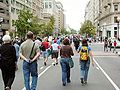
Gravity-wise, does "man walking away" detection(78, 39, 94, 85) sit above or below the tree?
below

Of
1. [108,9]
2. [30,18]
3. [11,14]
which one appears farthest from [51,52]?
[108,9]

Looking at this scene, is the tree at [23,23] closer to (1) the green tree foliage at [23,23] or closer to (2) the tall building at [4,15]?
(1) the green tree foliage at [23,23]

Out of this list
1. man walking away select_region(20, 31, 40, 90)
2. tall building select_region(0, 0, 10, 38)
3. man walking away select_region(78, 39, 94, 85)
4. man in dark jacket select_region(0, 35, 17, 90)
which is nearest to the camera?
man walking away select_region(20, 31, 40, 90)

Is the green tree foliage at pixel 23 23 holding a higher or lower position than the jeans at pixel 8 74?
higher

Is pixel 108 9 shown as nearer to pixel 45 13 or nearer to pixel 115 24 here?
pixel 115 24

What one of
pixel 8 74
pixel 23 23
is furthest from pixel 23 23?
pixel 8 74

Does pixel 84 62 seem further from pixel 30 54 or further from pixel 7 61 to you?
pixel 7 61

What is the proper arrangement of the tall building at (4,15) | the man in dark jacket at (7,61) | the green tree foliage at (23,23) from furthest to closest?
1. the tall building at (4,15)
2. the green tree foliage at (23,23)
3. the man in dark jacket at (7,61)

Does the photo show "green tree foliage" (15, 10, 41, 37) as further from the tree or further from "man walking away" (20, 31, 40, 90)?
"man walking away" (20, 31, 40, 90)

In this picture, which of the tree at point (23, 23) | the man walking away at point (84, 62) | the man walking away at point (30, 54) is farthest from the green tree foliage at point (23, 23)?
the man walking away at point (30, 54)

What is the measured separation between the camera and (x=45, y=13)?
7156 inches

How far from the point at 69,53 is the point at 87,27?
128713mm

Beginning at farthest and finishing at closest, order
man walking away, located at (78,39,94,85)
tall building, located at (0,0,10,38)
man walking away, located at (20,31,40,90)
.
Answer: tall building, located at (0,0,10,38), man walking away, located at (78,39,94,85), man walking away, located at (20,31,40,90)

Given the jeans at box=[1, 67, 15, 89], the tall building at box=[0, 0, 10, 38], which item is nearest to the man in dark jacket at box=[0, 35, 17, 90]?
the jeans at box=[1, 67, 15, 89]
